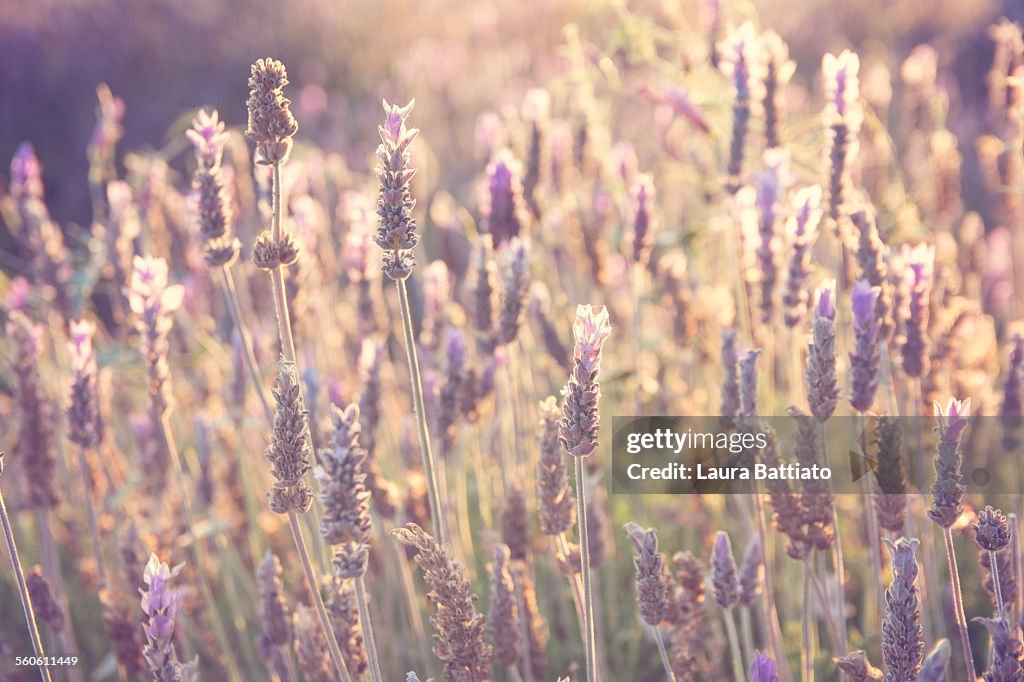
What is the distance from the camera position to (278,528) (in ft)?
11.0

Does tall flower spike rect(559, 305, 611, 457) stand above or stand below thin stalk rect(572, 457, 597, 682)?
above

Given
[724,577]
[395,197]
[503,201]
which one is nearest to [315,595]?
[395,197]

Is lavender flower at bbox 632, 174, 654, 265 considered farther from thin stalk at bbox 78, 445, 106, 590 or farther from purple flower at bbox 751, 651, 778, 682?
thin stalk at bbox 78, 445, 106, 590

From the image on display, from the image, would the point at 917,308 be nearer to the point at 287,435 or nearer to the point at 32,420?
the point at 287,435

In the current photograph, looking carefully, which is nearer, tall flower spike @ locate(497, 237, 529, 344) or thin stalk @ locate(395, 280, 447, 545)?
thin stalk @ locate(395, 280, 447, 545)

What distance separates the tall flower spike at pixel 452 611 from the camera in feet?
4.88

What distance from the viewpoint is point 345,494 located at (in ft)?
4.77

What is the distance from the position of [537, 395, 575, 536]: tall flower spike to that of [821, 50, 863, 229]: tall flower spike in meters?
0.88

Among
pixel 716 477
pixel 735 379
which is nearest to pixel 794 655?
pixel 716 477

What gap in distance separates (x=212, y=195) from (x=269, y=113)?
0.39 meters

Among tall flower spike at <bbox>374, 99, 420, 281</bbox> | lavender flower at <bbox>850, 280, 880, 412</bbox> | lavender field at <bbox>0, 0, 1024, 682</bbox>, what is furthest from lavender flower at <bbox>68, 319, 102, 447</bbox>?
lavender flower at <bbox>850, 280, 880, 412</bbox>

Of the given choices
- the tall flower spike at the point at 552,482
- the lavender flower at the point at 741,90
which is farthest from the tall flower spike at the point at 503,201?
the tall flower spike at the point at 552,482

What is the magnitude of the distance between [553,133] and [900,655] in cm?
229

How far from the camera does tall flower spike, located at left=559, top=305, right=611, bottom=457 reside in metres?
1.42
